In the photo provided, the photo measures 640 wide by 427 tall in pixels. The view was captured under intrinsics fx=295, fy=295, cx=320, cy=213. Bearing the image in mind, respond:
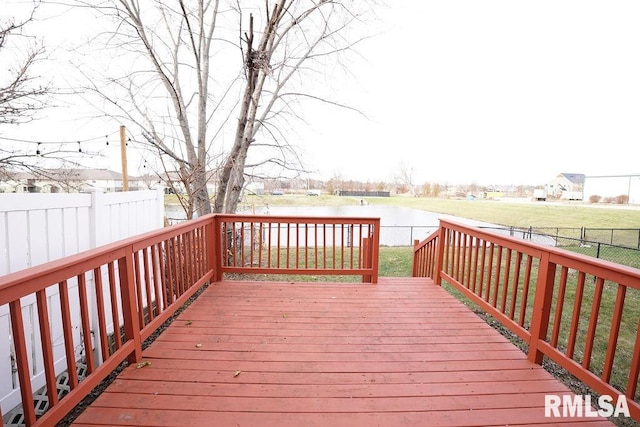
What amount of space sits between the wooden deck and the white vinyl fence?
609mm

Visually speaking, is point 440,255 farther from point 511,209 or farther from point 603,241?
point 511,209

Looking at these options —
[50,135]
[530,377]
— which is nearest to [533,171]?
[530,377]

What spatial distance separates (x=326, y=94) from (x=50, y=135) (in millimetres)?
5136

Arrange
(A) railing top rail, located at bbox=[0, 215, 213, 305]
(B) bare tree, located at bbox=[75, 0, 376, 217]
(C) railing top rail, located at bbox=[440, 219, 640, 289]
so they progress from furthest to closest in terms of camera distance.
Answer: (B) bare tree, located at bbox=[75, 0, 376, 217] < (C) railing top rail, located at bbox=[440, 219, 640, 289] < (A) railing top rail, located at bbox=[0, 215, 213, 305]

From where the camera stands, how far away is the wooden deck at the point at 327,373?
66.9 inches

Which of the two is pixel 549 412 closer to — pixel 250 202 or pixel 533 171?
pixel 250 202

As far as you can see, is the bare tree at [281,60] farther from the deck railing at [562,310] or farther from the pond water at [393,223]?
the deck railing at [562,310]

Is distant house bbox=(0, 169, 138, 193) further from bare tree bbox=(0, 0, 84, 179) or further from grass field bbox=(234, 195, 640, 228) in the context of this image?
grass field bbox=(234, 195, 640, 228)

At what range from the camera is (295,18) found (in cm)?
574

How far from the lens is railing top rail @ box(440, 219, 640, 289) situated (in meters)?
1.60

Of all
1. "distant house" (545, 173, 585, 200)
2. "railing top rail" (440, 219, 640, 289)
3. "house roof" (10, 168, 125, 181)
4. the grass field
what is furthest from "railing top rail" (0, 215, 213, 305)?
"distant house" (545, 173, 585, 200)

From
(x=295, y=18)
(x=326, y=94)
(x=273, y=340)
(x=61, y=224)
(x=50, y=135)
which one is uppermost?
(x=295, y=18)

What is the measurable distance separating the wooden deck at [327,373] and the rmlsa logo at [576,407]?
5 cm

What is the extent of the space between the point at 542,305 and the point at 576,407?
2.29 ft
